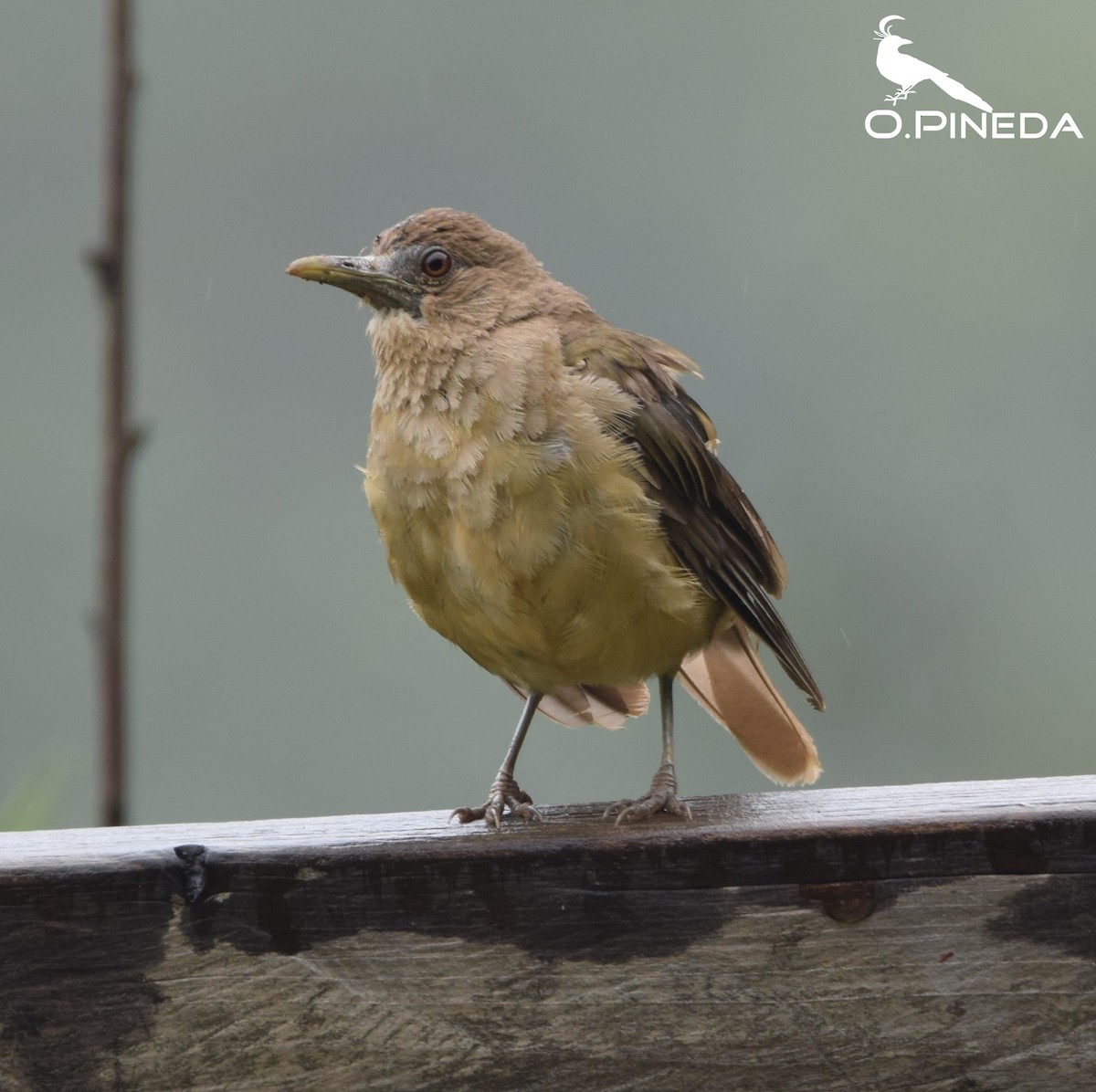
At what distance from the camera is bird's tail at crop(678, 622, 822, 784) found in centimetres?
376

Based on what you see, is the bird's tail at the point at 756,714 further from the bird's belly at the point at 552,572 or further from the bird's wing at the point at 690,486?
the bird's belly at the point at 552,572

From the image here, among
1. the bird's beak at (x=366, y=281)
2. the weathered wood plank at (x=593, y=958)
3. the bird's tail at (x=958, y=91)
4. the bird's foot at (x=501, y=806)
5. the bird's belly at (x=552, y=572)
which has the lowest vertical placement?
the weathered wood plank at (x=593, y=958)

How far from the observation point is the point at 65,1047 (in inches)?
81.5

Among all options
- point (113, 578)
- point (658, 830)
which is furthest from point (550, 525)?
point (113, 578)

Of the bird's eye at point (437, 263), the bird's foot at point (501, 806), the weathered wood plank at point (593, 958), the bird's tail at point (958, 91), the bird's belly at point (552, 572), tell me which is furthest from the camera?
the bird's tail at point (958, 91)

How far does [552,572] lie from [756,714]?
0.99 metres

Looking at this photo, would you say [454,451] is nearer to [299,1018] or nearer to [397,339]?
[397,339]

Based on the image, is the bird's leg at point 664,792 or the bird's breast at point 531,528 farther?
the bird's breast at point 531,528

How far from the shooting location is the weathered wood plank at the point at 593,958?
6.87 feet

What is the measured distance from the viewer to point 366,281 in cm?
346

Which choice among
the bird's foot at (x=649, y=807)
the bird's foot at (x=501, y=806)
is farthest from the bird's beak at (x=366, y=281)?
the bird's foot at (x=649, y=807)

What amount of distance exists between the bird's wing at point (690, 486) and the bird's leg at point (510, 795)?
493 millimetres

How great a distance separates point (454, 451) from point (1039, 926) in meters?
1.34

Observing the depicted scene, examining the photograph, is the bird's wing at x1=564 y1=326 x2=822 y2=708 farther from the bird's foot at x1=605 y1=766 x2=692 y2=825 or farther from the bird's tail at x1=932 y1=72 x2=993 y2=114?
the bird's tail at x1=932 y1=72 x2=993 y2=114
